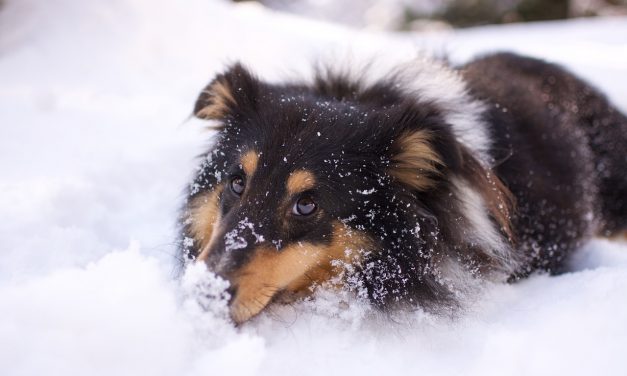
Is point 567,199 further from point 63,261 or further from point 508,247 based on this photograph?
point 63,261

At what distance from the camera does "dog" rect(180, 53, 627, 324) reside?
7.30ft

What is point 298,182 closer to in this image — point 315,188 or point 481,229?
point 315,188

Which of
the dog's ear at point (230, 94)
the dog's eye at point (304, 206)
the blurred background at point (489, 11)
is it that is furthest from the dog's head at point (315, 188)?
the blurred background at point (489, 11)

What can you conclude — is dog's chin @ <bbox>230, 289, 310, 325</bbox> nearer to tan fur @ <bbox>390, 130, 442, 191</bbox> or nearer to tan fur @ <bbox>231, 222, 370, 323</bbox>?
tan fur @ <bbox>231, 222, 370, 323</bbox>

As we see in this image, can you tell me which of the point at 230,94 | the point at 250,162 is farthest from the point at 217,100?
the point at 250,162

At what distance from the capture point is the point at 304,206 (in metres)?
2.25

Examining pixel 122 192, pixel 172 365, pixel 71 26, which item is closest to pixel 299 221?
pixel 172 365

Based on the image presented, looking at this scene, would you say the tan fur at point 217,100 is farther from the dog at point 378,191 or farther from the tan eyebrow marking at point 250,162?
the tan eyebrow marking at point 250,162

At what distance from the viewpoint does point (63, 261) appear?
2.40 metres

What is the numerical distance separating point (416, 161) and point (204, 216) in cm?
101

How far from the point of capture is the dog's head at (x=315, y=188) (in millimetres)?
2145

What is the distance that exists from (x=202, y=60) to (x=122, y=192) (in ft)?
9.36

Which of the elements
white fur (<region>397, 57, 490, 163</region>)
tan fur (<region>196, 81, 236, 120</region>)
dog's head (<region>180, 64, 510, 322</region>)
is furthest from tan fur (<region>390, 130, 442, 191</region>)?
tan fur (<region>196, 81, 236, 120</region>)

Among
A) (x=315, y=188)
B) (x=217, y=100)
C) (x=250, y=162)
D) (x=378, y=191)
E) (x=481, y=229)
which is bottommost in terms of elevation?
(x=481, y=229)
